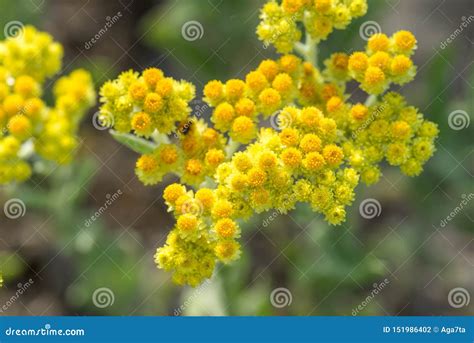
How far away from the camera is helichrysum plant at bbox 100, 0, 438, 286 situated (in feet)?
13.5

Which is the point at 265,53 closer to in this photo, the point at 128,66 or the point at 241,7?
the point at 241,7

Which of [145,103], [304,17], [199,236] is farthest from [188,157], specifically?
[304,17]

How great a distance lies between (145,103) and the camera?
431 cm

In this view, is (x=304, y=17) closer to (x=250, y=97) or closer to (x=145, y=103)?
(x=250, y=97)

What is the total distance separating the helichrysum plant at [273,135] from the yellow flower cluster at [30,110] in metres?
0.67

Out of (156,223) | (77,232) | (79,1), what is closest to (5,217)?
(77,232)

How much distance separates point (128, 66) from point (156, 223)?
4.79 ft

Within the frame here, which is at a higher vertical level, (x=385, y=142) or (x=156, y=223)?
(x=385, y=142)

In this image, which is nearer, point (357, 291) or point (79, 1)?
point (357, 291)

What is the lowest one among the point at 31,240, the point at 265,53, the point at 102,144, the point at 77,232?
the point at 31,240

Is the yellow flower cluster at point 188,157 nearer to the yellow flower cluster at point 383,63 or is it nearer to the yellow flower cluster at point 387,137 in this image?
the yellow flower cluster at point 387,137

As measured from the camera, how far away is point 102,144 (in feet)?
20.7

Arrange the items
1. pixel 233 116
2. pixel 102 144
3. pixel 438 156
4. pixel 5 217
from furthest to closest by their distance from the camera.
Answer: pixel 102 144 < pixel 5 217 < pixel 438 156 < pixel 233 116

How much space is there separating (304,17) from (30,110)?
1.93m
